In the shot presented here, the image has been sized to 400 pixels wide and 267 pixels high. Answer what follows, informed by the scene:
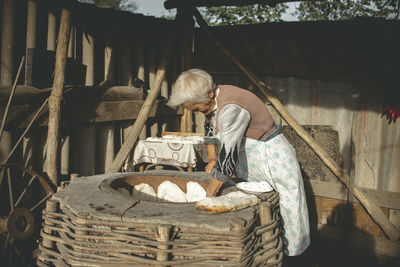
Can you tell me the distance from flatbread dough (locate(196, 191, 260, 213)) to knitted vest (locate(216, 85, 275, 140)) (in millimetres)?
690

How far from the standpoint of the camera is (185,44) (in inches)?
235

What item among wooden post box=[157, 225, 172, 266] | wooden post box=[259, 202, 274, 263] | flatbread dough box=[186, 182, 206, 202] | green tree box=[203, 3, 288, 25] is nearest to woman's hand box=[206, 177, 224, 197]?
flatbread dough box=[186, 182, 206, 202]

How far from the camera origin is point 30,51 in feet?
10.6

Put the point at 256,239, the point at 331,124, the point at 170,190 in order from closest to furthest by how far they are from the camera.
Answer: the point at 256,239 → the point at 170,190 → the point at 331,124

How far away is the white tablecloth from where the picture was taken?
15.8ft

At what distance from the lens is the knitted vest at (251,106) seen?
256cm

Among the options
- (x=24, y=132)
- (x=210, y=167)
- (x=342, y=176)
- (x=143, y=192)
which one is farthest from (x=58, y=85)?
(x=342, y=176)

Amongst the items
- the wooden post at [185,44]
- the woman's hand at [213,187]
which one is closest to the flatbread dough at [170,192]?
the woman's hand at [213,187]

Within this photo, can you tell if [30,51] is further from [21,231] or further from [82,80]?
[21,231]

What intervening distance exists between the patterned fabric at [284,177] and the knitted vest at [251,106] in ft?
0.28

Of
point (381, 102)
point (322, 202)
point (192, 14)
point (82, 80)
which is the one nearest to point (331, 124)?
point (381, 102)

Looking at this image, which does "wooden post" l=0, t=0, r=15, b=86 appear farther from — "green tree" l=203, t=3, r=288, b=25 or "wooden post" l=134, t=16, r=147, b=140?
"green tree" l=203, t=3, r=288, b=25

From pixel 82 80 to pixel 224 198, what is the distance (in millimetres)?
2471

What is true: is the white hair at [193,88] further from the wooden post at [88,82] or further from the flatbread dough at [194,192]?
the wooden post at [88,82]
